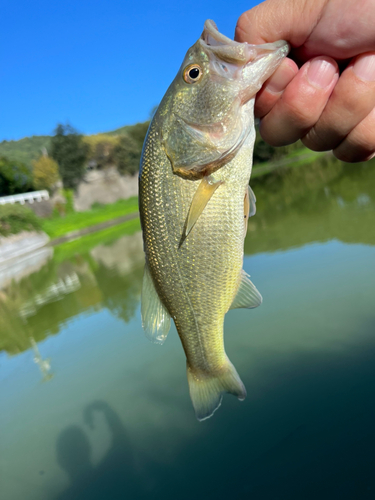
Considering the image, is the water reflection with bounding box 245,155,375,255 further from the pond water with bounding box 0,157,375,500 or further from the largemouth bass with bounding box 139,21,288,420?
the largemouth bass with bounding box 139,21,288,420

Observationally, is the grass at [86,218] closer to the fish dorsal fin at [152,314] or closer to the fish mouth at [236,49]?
the fish dorsal fin at [152,314]

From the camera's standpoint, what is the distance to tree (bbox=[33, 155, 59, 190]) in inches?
1588

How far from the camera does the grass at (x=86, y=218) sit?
33.2 m

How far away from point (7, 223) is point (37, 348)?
862 inches

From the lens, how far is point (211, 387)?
2.40 meters

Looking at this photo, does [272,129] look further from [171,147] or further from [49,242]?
[49,242]

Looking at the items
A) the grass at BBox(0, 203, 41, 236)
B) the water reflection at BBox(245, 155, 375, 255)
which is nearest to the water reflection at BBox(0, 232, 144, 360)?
the water reflection at BBox(245, 155, 375, 255)

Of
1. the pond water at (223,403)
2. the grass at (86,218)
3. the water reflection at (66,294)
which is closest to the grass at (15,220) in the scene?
the grass at (86,218)

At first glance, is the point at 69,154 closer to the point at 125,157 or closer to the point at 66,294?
the point at 125,157

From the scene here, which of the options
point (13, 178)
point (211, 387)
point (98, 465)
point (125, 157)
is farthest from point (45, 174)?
point (211, 387)

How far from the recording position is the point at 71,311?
10.3 metres

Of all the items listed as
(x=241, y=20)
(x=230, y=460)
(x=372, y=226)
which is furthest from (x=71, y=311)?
(x=241, y=20)

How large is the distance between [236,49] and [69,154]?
44.3 m

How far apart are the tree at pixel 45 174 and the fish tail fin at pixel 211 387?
41.5 meters
